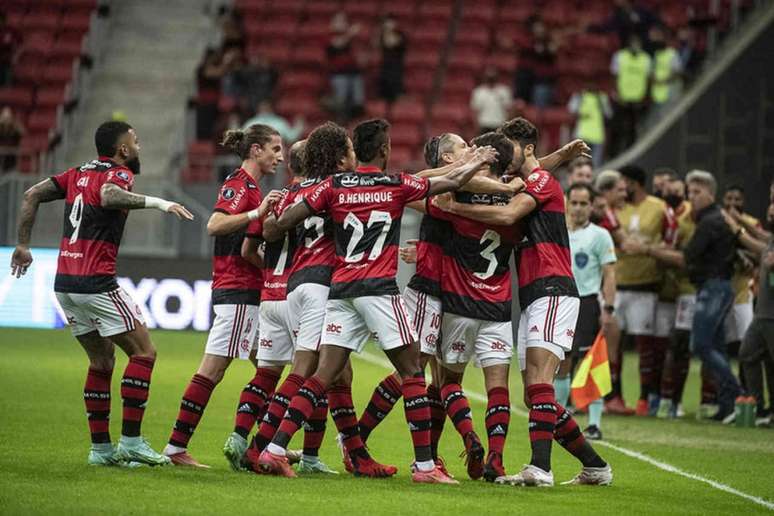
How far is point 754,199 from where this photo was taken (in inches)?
807

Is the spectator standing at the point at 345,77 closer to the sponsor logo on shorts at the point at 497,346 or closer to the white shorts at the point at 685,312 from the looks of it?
the white shorts at the point at 685,312

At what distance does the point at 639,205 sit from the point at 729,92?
286 inches

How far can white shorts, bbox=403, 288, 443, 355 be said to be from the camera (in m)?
9.04

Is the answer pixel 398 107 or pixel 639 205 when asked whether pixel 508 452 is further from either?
pixel 398 107

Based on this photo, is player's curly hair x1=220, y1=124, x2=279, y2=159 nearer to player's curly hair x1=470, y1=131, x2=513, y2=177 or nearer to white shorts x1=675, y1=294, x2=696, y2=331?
player's curly hair x1=470, y1=131, x2=513, y2=177

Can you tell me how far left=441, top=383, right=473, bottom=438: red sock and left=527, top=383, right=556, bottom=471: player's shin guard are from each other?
42 cm

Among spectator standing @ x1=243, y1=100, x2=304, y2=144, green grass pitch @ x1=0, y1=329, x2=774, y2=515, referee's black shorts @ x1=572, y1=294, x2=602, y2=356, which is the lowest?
green grass pitch @ x1=0, y1=329, x2=774, y2=515

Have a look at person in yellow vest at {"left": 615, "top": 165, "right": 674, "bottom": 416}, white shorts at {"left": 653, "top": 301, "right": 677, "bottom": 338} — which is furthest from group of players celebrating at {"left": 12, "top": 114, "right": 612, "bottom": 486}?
white shorts at {"left": 653, "top": 301, "right": 677, "bottom": 338}

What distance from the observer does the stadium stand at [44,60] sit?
2619 cm

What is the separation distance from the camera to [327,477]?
8875 mm

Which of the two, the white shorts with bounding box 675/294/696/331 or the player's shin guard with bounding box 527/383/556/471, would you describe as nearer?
the player's shin guard with bounding box 527/383/556/471

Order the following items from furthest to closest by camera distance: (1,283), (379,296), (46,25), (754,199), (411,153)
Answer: (46,25) → (411,153) → (1,283) → (754,199) → (379,296)

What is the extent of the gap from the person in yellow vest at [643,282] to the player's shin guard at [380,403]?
5783 mm

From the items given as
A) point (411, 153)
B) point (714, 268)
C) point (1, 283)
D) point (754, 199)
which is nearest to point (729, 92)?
point (754, 199)
